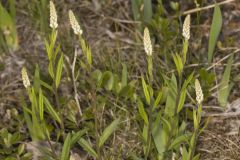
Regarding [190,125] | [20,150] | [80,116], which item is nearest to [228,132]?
[190,125]

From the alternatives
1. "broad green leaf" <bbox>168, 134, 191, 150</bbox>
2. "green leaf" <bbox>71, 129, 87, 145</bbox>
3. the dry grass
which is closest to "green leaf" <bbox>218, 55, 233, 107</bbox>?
the dry grass

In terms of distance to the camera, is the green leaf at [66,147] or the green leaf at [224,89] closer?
the green leaf at [66,147]

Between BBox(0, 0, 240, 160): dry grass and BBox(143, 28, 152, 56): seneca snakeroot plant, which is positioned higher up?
BBox(143, 28, 152, 56): seneca snakeroot plant

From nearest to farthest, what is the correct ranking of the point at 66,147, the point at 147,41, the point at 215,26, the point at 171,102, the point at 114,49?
the point at 147,41
the point at 66,147
the point at 171,102
the point at 215,26
the point at 114,49

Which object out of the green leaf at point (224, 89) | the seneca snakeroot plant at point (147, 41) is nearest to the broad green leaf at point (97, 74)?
the green leaf at point (224, 89)

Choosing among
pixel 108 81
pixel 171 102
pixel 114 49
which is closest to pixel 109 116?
pixel 108 81

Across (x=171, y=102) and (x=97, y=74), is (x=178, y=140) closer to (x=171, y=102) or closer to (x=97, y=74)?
(x=171, y=102)

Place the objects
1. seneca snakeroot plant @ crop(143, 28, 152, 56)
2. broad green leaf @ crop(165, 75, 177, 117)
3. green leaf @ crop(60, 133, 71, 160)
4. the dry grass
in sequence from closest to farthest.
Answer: seneca snakeroot plant @ crop(143, 28, 152, 56) → green leaf @ crop(60, 133, 71, 160) → broad green leaf @ crop(165, 75, 177, 117) → the dry grass

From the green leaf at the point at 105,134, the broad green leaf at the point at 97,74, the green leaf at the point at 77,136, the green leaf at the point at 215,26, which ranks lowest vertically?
the green leaf at the point at 105,134

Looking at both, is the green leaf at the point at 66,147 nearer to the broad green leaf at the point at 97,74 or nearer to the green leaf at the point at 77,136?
the green leaf at the point at 77,136

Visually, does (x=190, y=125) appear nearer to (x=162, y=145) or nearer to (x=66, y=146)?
(x=162, y=145)

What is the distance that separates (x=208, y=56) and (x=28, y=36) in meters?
0.84

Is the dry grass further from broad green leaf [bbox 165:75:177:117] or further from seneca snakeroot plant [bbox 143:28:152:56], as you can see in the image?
seneca snakeroot plant [bbox 143:28:152:56]

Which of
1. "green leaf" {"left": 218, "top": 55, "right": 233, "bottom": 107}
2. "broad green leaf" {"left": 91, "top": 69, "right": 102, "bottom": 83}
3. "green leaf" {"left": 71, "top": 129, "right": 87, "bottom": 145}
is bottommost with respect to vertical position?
"green leaf" {"left": 218, "top": 55, "right": 233, "bottom": 107}
